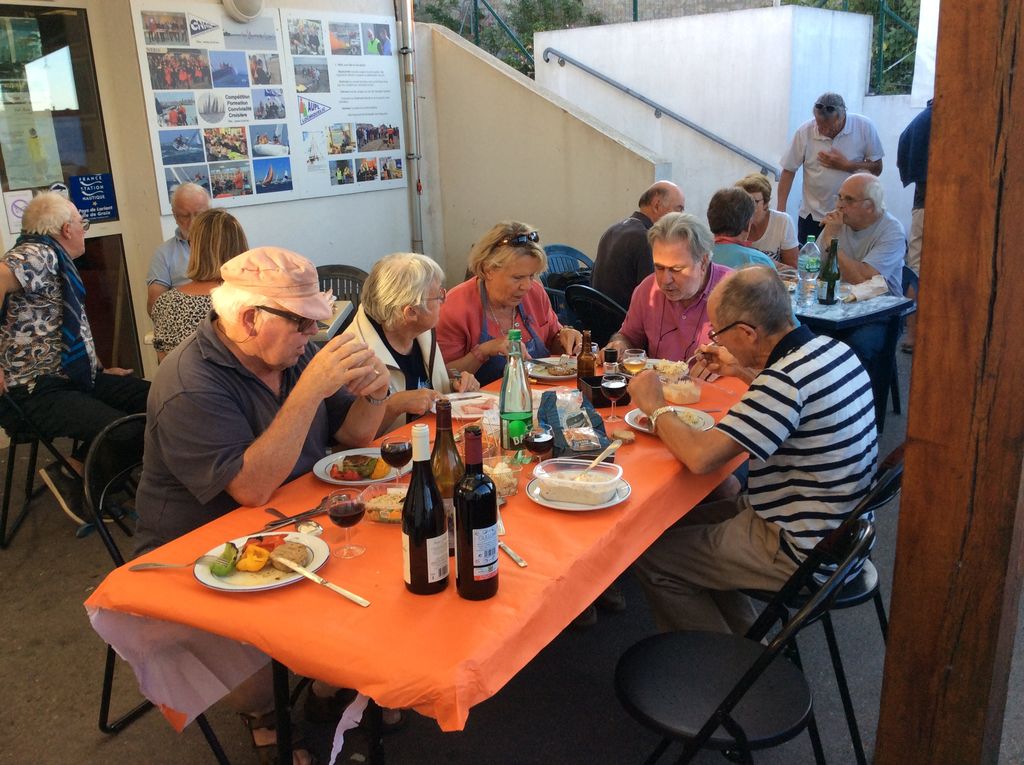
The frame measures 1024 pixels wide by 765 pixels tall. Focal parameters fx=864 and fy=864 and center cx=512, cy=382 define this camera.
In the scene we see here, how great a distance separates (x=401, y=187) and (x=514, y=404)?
5253 mm

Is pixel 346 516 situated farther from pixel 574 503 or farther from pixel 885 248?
pixel 885 248

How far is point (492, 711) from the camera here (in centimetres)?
279

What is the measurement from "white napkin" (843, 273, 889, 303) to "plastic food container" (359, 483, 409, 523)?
11.7ft

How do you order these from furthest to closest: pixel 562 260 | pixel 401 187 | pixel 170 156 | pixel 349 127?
pixel 401 187 < pixel 349 127 < pixel 562 260 < pixel 170 156

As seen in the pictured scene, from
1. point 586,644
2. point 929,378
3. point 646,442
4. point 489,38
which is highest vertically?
point 489,38

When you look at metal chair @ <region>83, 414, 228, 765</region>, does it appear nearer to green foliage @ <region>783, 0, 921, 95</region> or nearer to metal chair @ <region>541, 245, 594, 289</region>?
metal chair @ <region>541, 245, 594, 289</region>

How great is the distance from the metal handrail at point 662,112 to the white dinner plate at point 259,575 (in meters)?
7.25

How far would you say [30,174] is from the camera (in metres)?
5.06

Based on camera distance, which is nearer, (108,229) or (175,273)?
(175,273)

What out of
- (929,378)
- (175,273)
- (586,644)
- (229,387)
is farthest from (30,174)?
(929,378)

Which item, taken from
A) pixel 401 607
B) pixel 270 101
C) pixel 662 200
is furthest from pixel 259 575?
pixel 270 101

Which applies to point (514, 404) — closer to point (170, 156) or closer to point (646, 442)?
point (646, 442)

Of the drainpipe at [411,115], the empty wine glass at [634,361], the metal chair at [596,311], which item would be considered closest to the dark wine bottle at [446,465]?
the empty wine glass at [634,361]

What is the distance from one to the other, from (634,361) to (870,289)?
2.20 metres
